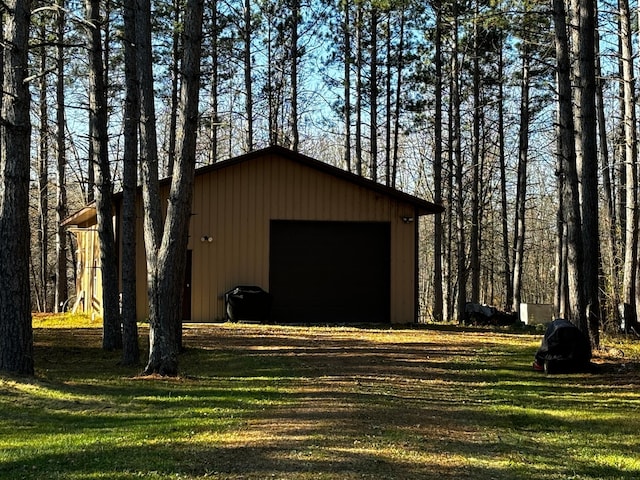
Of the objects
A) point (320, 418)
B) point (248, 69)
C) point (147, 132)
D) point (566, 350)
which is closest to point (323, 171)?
point (248, 69)

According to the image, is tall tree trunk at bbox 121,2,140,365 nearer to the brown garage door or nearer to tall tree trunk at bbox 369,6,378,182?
the brown garage door

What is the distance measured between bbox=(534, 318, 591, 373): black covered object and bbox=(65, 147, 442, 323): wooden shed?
9.56 m

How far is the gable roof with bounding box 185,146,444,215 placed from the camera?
784 inches

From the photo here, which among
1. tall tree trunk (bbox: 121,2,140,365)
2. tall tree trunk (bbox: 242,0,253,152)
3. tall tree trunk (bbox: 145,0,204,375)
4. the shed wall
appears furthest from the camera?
tall tree trunk (bbox: 242,0,253,152)

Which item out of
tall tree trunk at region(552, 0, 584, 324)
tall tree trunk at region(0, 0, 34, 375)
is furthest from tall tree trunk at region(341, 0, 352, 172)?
tall tree trunk at region(0, 0, 34, 375)

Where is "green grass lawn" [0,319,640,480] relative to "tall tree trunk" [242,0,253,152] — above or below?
below

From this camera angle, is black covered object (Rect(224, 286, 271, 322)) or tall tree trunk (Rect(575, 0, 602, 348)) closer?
tall tree trunk (Rect(575, 0, 602, 348))

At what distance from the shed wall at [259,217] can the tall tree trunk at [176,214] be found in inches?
373

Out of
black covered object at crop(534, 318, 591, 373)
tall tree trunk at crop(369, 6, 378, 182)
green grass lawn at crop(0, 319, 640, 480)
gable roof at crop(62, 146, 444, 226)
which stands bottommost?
green grass lawn at crop(0, 319, 640, 480)

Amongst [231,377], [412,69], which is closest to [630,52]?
[412,69]

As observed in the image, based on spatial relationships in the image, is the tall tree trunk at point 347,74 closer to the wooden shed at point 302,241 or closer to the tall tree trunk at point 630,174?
the wooden shed at point 302,241

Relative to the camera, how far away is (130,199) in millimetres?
12664

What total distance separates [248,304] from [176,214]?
946 cm

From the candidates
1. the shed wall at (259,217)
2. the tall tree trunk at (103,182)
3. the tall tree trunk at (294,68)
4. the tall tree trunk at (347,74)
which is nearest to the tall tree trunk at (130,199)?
the tall tree trunk at (103,182)
